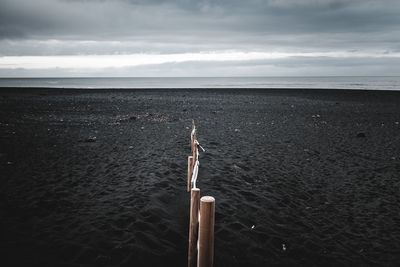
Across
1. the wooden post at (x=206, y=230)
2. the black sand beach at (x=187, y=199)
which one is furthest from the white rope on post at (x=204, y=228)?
the black sand beach at (x=187, y=199)

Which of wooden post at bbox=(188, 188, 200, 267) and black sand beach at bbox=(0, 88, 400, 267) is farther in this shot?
black sand beach at bbox=(0, 88, 400, 267)

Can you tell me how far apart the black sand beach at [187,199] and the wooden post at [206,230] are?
1311 millimetres

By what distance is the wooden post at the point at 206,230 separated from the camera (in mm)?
3320

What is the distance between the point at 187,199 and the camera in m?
7.27

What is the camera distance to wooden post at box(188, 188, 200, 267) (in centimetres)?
375

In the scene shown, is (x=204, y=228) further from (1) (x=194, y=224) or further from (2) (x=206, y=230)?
(1) (x=194, y=224)

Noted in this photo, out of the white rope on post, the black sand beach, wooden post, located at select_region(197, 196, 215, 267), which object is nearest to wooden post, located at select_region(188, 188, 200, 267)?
the white rope on post

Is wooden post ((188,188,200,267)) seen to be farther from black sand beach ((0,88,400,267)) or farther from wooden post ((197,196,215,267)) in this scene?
black sand beach ((0,88,400,267))

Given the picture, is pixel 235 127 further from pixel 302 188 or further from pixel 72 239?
pixel 72 239

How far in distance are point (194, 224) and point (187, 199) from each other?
11.0ft

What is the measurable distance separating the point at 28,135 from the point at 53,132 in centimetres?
129

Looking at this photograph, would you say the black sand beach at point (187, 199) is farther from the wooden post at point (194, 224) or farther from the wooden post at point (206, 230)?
the wooden post at point (206, 230)

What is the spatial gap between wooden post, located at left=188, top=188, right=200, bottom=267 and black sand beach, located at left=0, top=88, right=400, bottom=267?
0.58 m

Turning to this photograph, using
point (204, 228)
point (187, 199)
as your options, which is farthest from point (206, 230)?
point (187, 199)
